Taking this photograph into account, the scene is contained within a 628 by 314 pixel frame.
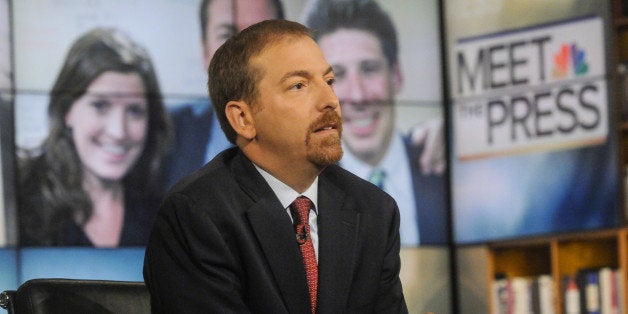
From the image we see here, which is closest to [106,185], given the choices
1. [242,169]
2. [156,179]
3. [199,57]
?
[156,179]

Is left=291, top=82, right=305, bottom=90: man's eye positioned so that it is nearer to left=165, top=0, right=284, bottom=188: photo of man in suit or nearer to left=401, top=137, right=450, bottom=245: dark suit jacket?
left=165, top=0, right=284, bottom=188: photo of man in suit

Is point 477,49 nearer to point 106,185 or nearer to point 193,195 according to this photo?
point 106,185

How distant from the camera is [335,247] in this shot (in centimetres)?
180

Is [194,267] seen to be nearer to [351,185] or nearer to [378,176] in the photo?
[351,185]

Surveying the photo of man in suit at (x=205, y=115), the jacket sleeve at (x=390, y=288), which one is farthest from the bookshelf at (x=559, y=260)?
the jacket sleeve at (x=390, y=288)

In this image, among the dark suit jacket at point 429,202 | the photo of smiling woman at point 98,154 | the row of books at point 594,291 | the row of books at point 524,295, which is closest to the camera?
the photo of smiling woman at point 98,154

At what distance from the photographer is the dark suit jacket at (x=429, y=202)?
17.3ft

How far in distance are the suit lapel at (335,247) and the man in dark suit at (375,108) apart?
10.6 ft

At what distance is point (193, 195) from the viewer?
1771mm

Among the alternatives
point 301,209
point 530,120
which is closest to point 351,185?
point 301,209

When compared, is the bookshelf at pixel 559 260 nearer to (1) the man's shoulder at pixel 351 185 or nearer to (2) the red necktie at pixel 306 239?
(1) the man's shoulder at pixel 351 185

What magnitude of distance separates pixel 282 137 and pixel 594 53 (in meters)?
3.44

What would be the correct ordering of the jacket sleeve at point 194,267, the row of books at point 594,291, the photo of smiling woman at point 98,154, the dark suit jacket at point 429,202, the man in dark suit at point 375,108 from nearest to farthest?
the jacket sleeve at point 194,267, the photo of smiling woman at point 98,154, the row of books at point 594,291, the man in dark suit at point 375,108, the dark suit jacket at point 429,202

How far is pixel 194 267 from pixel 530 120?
11.9 ft
